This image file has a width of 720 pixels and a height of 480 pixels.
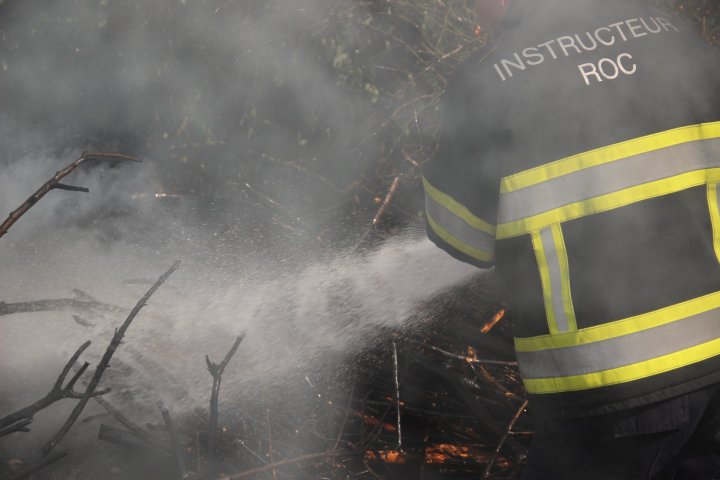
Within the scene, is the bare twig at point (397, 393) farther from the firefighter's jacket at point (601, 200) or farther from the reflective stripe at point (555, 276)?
the reflective stripe at point (555, 276)

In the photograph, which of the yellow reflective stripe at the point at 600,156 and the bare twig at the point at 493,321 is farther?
the bare twig at the point at 493,321

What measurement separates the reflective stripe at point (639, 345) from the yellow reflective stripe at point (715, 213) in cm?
16

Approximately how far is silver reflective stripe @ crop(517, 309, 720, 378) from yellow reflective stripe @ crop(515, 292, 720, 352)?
1cm

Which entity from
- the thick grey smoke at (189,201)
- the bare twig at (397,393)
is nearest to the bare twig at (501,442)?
the bare twig at (397,393)

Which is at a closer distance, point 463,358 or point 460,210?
point 460,210

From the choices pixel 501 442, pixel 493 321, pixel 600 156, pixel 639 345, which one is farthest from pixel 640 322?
pixel 493 321

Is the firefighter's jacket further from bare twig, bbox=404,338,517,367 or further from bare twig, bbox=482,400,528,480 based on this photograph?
bare twig, bbox=404,338,517,367

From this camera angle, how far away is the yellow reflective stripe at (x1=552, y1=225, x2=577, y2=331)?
7.46 ft

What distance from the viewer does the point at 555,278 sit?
2289mm

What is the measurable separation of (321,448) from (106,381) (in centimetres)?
113

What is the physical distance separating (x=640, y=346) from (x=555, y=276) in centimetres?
33

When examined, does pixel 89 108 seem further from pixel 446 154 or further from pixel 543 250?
pixel 543 250

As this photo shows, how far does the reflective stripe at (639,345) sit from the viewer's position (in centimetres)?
224

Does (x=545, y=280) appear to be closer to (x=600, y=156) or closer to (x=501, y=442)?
(x=600, y=156)
